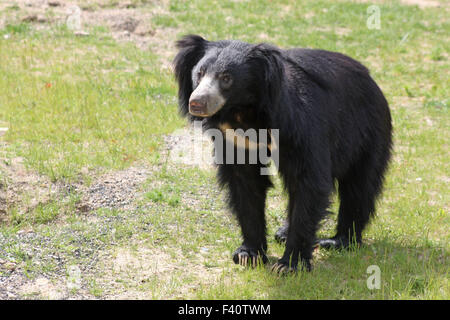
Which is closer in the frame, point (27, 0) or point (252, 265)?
point (252, 265)

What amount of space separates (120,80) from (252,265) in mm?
4404

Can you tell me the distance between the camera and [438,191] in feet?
20.2

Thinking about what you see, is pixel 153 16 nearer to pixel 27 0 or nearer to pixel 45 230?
pixel 27 0

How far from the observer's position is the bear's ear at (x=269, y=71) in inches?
153

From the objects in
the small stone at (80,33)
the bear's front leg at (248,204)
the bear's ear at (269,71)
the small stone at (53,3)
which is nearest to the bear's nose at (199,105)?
the bear's ear at (269,71)

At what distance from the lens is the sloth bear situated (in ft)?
12.8

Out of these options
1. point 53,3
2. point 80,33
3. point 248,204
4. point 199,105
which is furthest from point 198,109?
point 53,3

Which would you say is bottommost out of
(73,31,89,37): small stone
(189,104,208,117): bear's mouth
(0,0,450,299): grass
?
(0,0,450,299): grass

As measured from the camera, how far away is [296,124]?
4.08 meters

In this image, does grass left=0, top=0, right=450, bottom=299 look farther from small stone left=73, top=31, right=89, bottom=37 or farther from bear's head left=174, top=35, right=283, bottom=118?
bear's head left=174, top=35, right=283, bottom=118

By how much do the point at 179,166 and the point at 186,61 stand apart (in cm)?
236

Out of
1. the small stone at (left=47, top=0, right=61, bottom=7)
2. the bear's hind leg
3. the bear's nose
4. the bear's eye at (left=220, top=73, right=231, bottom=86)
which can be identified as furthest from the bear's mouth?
the small stone at (left=47, top=0, right=61, bottom=7)

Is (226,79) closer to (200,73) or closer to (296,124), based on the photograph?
(200,73)
